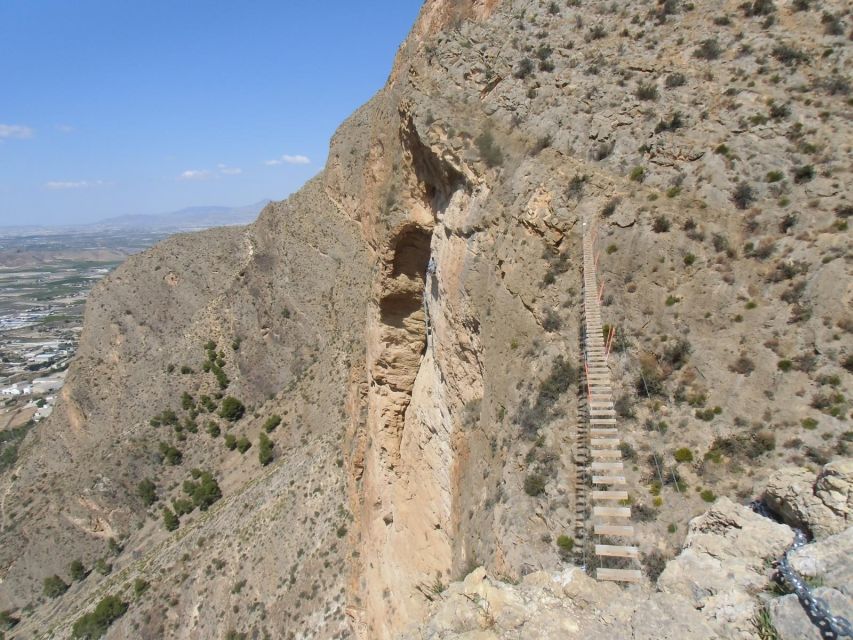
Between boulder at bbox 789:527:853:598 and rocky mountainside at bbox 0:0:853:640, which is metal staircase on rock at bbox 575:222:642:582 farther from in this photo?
boulder at bbox 789:527:853:598

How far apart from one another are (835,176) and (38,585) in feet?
270

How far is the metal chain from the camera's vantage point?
14.7 ft

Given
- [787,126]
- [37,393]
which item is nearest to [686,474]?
[787,126]

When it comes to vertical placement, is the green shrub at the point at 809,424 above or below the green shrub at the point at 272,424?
above

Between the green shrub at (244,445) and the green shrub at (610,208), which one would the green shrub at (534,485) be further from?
the green shrub at (244,445)

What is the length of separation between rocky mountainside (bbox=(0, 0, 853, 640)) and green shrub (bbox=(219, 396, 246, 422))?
24.4 meters

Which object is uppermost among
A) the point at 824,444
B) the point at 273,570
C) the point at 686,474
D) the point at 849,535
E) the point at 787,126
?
the point at 787,126

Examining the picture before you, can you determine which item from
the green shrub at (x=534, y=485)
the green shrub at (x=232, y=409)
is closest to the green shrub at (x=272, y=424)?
the green shrub at (x=232, y=409)

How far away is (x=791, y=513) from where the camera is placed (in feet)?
22.5

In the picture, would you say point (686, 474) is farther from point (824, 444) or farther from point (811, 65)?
point (811, 65)

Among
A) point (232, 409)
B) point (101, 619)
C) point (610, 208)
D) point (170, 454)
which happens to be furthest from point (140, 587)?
point (610, 208)

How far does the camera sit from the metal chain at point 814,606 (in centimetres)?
449

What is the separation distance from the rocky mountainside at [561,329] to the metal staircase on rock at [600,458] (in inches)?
13.2

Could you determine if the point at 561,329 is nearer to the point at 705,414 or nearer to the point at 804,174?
the point at 705,414
